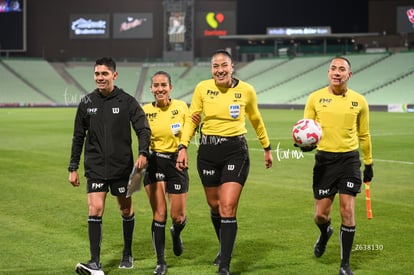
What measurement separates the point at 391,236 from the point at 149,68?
7997cm

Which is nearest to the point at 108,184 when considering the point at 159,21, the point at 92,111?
the point at 92,111

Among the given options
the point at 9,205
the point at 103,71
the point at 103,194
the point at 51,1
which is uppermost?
the point at 51,1

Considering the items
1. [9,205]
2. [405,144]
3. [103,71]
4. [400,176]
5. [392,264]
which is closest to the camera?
[103,71]

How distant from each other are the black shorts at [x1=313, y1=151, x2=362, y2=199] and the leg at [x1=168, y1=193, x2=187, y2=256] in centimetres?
169

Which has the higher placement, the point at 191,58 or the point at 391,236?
the point at 191,58

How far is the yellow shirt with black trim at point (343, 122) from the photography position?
9.24 m

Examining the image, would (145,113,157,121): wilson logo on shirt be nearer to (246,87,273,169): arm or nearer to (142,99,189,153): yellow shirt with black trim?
(142,99,189,153): yellow shirt with black trim

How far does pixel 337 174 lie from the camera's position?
363 inches

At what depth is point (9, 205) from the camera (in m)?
14.3

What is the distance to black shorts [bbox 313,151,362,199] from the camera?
909 cm

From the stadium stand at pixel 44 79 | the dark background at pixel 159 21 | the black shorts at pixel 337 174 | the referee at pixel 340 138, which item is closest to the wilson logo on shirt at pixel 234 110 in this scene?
the referee at pixel 340 138

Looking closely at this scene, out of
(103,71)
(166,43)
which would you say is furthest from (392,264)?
(166,43)

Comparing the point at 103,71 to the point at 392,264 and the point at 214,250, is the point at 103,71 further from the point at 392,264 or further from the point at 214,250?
the point at 392,264

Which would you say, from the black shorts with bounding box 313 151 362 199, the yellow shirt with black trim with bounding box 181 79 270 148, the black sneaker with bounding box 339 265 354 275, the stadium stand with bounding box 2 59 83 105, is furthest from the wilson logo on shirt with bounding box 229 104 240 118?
the stadium stand with bounding box 2 59 83 105
